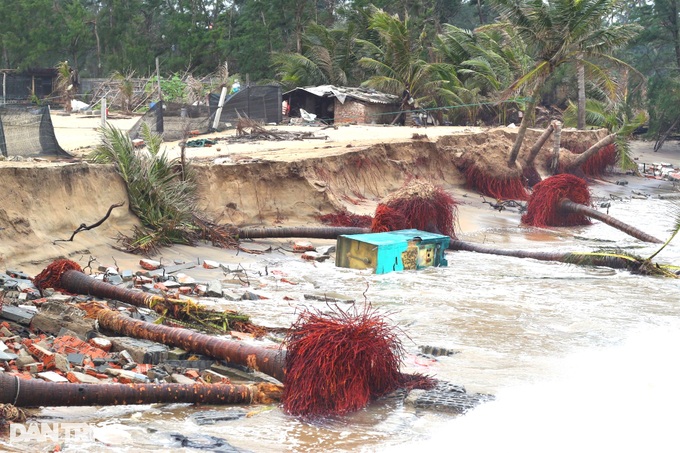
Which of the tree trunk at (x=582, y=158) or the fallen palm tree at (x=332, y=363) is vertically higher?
the tree trunk at (x=582, y=158)

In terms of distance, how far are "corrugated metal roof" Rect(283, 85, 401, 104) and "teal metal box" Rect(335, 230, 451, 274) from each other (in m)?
19.0

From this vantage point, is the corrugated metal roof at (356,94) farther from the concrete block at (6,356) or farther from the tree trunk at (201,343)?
the concrete block at (6,356)

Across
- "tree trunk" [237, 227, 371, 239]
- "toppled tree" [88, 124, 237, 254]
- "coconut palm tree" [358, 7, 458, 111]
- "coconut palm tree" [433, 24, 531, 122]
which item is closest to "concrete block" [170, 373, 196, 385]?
"toppled tree" [88, 124, 237, 254]

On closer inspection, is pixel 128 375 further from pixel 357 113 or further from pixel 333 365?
pixel 357 113

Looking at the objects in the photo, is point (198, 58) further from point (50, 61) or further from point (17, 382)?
point (17, 382)

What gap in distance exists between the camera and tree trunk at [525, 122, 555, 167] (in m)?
25.8

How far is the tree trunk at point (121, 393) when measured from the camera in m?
5.88

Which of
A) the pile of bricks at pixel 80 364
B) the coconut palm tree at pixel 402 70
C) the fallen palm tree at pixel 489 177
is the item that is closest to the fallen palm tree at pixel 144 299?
the pile of bricks at pixel 80 364

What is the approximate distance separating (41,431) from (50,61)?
1857 inches

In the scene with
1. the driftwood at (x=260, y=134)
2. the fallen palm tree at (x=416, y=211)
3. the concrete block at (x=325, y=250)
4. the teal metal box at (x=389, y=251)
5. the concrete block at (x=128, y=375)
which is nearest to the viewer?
the concrete block at (x=128, y=375)

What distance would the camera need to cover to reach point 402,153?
886 inches

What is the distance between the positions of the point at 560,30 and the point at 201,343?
17.2 m

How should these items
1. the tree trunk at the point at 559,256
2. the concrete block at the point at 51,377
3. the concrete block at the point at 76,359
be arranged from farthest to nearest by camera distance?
the tree trunk at the point at 559,256, the concrete block at the point at 76,359, the concrete block at the point at 51,377

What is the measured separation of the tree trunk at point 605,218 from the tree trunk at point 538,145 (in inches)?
226
